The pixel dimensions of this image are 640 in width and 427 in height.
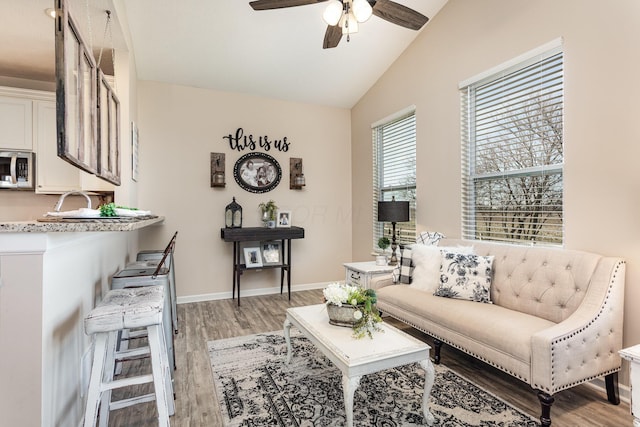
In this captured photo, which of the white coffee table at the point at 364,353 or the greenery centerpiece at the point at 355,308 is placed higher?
the greenery centerpiece at the point at 355,308

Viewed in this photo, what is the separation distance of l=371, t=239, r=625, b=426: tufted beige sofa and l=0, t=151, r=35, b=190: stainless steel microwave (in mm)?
3893

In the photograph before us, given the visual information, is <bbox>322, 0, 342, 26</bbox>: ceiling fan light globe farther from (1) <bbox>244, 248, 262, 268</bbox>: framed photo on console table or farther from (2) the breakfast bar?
(1) <bbox>244, 248, 262, 268</bbox>: framed photo on console table

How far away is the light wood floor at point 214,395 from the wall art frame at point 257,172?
1827 mm

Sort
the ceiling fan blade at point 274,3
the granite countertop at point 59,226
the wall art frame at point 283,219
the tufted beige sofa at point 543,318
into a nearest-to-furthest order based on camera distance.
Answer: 1. the granite countertop at point 59,226
2. the tufted beige sofa at point 543,318
3. the ceiling fan blade at point 274,3
4. the wall art frame at point 283,219

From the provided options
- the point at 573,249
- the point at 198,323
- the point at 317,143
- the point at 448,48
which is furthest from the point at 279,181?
the point at 573,249

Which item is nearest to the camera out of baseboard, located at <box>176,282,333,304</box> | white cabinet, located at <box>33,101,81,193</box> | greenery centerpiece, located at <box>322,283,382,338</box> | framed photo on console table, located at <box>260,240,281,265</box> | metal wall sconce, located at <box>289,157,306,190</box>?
greenery centerpiece, located at <box>322,283,382,338</box>

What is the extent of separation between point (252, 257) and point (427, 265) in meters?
2.40

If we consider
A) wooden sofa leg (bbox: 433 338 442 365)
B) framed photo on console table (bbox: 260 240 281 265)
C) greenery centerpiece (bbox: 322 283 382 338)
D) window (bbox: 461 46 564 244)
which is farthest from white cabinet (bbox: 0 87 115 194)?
window (bbox: 461 46 564 244)

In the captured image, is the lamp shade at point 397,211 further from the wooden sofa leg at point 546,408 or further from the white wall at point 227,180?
the wooden sofa leg at point 546,408

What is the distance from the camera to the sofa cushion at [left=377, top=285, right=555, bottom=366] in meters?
1.92

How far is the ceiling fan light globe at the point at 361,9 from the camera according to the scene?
217cm

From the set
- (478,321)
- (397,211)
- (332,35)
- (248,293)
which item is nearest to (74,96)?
(332,35)

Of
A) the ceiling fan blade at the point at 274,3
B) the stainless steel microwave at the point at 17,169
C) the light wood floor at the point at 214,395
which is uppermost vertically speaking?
the ceiling fan blade at the point at 274,3

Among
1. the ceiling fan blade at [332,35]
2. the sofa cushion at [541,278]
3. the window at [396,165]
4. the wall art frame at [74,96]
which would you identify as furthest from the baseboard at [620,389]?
the wall art frame at [74,96]
